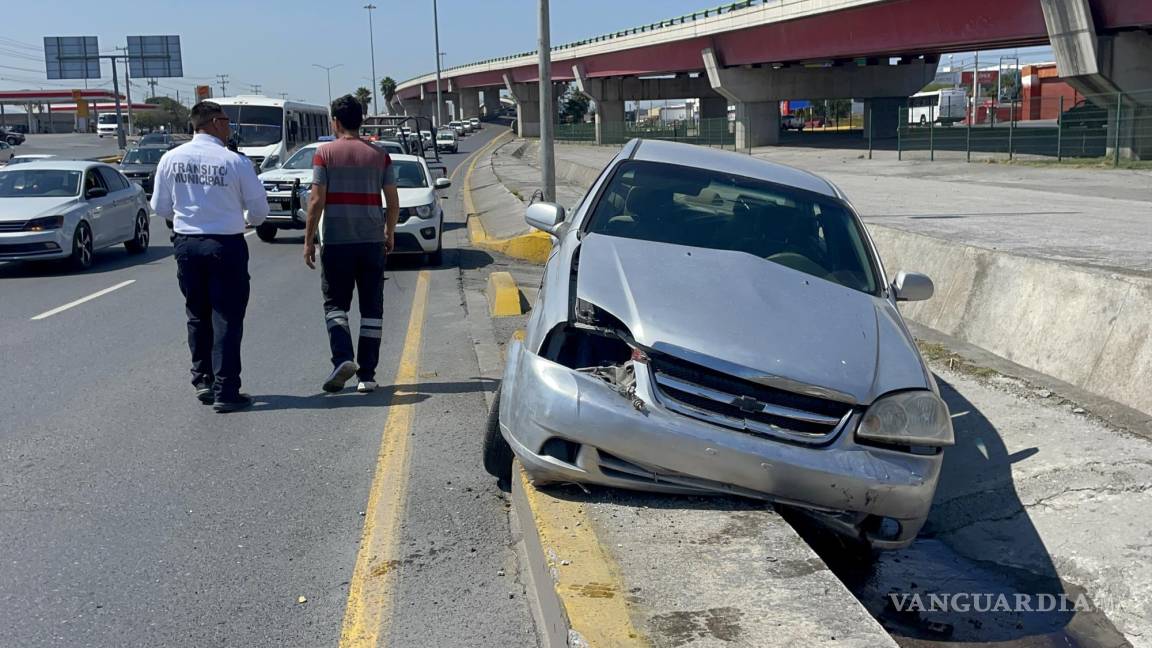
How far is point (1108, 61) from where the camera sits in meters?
29.3

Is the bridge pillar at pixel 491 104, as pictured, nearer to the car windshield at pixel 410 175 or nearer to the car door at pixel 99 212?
the car windshield at pixel 410 175

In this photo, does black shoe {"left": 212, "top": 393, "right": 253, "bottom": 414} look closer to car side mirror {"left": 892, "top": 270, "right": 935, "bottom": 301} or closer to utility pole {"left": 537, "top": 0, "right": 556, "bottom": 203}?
car side mirror {"left": 892, "top": 270, "right": 935, "bottom": 301}

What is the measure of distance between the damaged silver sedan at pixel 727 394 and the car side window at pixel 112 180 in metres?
12.8

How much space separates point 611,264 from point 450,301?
7.03m

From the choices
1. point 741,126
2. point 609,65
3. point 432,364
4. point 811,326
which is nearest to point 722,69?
point 741,126

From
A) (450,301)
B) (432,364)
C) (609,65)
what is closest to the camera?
(432,364)

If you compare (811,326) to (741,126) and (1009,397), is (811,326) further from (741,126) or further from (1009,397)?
(741,126)

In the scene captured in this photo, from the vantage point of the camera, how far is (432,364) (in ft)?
27.7

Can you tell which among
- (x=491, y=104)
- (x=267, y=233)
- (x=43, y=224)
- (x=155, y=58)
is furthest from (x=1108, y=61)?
(x=491, y=104)

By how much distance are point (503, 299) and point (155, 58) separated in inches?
2485

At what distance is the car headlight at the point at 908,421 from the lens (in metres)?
4.25

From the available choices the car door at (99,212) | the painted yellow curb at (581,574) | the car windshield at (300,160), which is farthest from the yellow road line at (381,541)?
the car windshield at (300,160)

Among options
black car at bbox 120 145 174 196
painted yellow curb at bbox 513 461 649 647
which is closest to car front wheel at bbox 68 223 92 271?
painted yellow curb at bbox 513 461 649 647

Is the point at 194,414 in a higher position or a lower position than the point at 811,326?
lower
